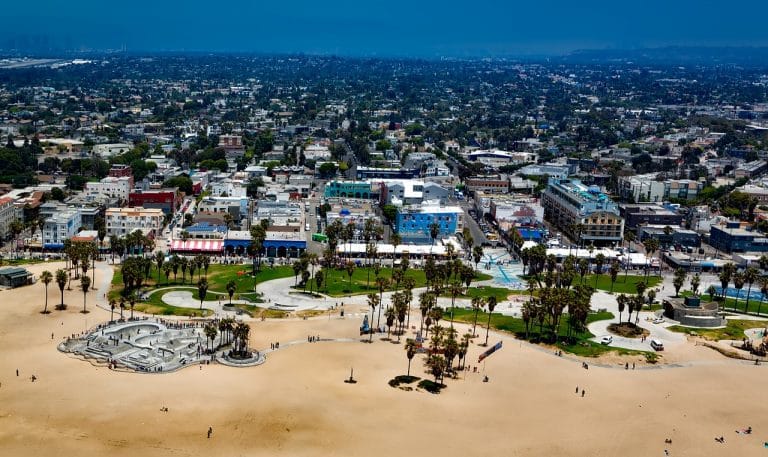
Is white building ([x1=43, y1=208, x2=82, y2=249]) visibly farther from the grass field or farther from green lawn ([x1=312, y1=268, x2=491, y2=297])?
green lawn ([x1=312, y1=268, x2=491, y2=297])

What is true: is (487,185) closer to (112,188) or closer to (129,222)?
(112,188)

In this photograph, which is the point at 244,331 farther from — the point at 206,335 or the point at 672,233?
the point at 672,233

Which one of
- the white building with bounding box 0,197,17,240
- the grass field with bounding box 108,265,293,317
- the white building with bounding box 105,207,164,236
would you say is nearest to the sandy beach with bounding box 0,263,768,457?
the grass field with bounding box 108,265,293,317

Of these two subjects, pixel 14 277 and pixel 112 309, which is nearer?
pixel 112 309

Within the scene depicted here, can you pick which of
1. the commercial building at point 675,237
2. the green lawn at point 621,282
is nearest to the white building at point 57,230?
the green lawn at point 621,282

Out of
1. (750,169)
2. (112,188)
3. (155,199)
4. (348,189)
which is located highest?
(750,169)

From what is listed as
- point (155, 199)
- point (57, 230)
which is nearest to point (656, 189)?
point (155, 199)

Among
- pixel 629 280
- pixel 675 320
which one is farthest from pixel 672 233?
pixel 675 320

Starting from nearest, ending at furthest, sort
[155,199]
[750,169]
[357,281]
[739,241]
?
[357,281]
[739,241]
[155,199]
[750,169]
